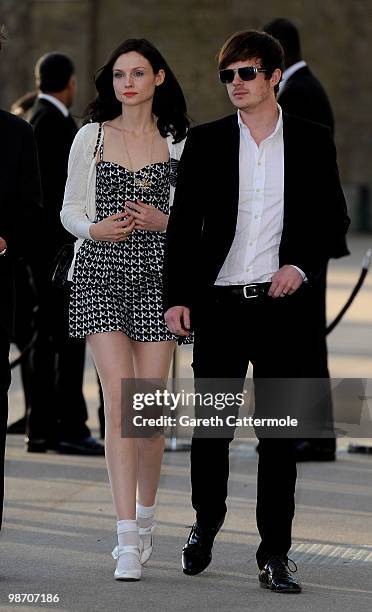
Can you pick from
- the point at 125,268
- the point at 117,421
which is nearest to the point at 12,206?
the point at 125,268

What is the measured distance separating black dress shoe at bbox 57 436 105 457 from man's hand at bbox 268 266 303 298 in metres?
3.26

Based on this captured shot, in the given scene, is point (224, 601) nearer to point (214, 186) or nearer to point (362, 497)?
point (214, 186)

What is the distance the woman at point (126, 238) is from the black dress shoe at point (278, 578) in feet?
1.50

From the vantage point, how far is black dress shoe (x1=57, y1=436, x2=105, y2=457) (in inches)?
341

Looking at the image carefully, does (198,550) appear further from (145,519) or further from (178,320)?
(178,320)

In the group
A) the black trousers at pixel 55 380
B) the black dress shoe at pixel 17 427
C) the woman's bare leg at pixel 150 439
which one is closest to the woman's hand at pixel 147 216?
the woman's bare leg at pixel 150 439

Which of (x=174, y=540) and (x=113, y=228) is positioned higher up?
(x=113, y=228)

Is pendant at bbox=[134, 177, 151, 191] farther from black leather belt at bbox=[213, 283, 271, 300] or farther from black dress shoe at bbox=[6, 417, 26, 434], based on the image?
black dress shoe at bbox=[6, 417, 26, 434]

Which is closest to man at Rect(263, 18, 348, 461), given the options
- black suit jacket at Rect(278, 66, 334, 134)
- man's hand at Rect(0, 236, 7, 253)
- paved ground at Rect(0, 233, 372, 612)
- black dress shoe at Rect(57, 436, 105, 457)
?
black suit jacket at Rect(278, 66, 334, 134)

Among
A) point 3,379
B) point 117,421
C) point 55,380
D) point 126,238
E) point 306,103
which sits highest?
point 306,103

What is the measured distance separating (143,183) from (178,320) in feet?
1.89

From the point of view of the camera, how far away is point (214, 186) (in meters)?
5.63

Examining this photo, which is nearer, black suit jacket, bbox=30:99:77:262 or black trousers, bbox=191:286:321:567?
black trousers, bbox=191:286:321:567

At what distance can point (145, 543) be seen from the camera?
19.7 feet
